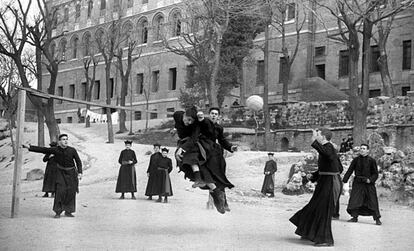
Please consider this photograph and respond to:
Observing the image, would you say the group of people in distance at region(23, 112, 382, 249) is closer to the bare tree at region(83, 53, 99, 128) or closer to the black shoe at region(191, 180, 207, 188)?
the black shoe at region(191, 180, 207, 188)

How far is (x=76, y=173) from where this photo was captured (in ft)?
39.0

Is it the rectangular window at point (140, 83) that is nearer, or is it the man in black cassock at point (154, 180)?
the man in black cassock at point (154, 180)

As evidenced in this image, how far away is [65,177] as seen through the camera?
11625mm

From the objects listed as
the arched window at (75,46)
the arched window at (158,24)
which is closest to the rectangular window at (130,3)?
the arched window at (158,24)

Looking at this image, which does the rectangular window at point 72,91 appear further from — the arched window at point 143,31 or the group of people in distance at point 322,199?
the group of people in distance at point 322,199

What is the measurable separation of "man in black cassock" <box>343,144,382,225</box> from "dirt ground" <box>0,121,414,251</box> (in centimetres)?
26

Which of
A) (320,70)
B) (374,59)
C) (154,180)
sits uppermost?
(374,59)

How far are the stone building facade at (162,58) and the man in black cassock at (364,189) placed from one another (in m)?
22.7

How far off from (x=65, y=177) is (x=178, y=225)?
263 centimetres

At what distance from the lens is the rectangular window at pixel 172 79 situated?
156 ft

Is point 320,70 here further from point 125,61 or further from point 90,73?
point 90,73

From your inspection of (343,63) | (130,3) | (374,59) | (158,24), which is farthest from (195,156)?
(130,3)

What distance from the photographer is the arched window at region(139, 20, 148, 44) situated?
47.3 metres

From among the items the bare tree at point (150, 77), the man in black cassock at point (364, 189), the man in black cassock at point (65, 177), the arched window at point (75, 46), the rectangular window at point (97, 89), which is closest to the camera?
the man in black cassock at point (65, 177)
